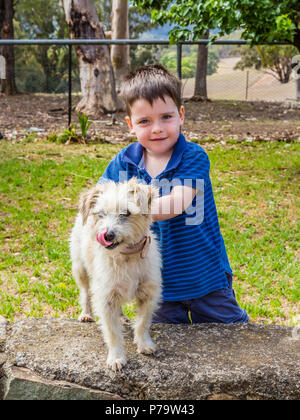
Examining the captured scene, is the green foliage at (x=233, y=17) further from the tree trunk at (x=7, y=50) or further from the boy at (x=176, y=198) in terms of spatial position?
the tree trunk at (x=7, y=50)

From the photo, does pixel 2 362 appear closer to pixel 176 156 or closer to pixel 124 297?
pixel 124 297

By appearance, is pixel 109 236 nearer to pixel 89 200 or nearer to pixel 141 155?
pixel 89 200

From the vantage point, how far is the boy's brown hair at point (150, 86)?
2678 mm

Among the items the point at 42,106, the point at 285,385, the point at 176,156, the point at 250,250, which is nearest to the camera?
the point at 285,385

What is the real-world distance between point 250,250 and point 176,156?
10.0ft

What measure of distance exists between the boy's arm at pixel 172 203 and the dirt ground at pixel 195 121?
7.65 m

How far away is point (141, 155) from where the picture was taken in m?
3.00

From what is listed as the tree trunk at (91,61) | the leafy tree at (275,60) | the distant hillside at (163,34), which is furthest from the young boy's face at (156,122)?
the leafy tree at (275,60)

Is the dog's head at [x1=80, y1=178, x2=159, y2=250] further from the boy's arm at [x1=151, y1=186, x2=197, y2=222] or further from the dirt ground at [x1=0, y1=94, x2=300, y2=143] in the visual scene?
the dirt ground at [x1=0, y1=94, x2=300, y2=143]

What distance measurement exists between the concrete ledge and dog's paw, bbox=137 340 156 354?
1.8 inches

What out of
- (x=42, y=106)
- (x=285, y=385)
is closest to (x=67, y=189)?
(x=285, y=385)

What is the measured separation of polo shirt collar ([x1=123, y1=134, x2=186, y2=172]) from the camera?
2.83 m

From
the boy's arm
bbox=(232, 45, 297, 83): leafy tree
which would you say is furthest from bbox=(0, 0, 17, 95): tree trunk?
the boy's arm

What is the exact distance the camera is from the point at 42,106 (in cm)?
1537
